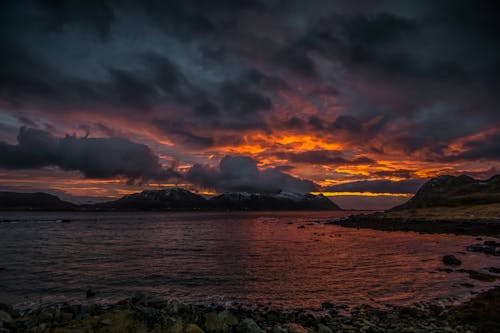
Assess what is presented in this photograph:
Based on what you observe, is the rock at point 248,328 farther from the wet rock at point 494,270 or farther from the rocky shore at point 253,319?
the wet rock at point 494,270

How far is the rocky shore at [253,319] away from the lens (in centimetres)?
1467

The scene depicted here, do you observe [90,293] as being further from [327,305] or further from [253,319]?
[327,305]

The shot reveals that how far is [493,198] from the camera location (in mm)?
145875

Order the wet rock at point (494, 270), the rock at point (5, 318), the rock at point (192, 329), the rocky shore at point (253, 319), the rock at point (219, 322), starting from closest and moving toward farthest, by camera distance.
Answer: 1. the rock at point (192, 329)
2. the rocky shore at point (253, 319)
3. the rock at point (219, 322)
4. the rock at point (5, 318)
5. the wet rock at point (494, 270)

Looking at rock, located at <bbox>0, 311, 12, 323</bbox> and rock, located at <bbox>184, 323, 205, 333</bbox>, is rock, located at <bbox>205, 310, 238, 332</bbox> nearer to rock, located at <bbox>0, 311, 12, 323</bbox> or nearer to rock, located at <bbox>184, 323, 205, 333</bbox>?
rock, located at <bbox>184, 323, 205, 333</bbox>

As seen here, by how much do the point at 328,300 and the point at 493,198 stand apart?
173995 millimetres

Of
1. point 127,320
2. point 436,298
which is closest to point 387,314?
point 436,298

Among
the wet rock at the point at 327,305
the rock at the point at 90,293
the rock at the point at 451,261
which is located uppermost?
the rock at the point at 451,261

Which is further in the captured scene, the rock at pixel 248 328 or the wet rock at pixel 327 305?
the wet rock at pixel 327 305

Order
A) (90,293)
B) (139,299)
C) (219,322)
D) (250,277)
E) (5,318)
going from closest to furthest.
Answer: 1. (219,322)
2. (5,318)
3. (139,299)
4. (90,293)
5. (250,277)

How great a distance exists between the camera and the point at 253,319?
1773 cm

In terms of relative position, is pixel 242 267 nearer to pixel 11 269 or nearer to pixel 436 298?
pixel 436 298

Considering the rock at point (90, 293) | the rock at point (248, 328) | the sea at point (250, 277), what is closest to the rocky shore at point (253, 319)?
the rock at point (248, 328)

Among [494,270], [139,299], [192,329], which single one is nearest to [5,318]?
[139,299]
